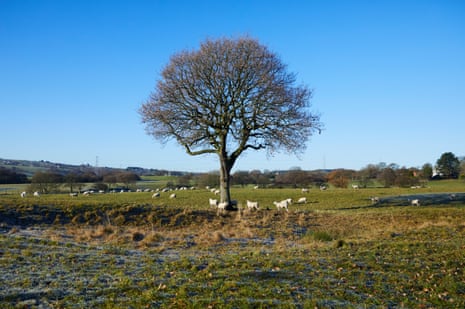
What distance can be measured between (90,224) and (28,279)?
11194mm

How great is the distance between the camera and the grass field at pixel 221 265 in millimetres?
7184

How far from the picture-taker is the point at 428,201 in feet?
111

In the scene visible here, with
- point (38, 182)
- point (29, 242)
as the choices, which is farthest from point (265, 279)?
point (38, 182)

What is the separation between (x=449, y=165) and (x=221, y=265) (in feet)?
329

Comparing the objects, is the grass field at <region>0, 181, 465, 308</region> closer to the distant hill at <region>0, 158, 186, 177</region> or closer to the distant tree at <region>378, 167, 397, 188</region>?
the distant tree at <region>378, 167, 397, 188</region>

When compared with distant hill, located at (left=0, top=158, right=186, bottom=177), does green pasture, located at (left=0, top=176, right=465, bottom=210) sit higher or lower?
→ lower

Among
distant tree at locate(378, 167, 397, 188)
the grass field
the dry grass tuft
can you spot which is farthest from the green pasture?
distant tree at locate(378, 167, 397, 188)

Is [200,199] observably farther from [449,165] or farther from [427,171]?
[449,165]

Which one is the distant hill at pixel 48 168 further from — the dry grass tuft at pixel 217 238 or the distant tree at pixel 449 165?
the dry grass tuft at pixel 217 238

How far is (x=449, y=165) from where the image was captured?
9225 cm

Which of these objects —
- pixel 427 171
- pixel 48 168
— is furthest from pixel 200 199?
pixel 48 168

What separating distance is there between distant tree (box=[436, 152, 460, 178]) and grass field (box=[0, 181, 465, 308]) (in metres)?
84.7

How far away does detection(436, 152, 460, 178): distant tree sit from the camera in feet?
301

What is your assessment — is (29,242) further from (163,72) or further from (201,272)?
(163,72)
